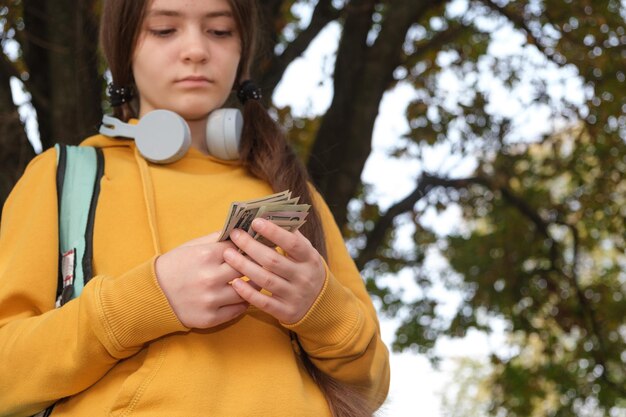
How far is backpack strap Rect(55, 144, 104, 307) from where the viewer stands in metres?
2.50

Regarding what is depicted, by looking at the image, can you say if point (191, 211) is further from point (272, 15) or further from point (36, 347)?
point (272, 15)

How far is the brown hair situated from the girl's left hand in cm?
37

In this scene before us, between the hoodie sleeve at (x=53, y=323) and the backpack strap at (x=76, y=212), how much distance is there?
0.04 meters

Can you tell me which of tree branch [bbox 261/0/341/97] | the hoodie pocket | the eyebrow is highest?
the eyebrow

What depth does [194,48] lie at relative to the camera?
2793mm

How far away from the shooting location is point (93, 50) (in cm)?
502

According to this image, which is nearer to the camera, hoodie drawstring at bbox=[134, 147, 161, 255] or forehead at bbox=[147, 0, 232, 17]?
hoodie drawstring at bbox=[134, 147, 161, 255]

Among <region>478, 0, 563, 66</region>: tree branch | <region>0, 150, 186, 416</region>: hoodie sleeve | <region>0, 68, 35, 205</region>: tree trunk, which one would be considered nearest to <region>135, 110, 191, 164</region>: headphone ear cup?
<region>0, 150, 186, 416</region>: hoodie sleeve

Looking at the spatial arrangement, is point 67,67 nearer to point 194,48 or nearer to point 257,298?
point 194,48

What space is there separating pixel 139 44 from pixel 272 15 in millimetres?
2955

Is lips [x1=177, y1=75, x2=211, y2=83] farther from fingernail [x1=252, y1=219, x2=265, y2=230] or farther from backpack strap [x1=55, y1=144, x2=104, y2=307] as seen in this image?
fingernail [x1=252, y1=219, x2=265, y2=230]

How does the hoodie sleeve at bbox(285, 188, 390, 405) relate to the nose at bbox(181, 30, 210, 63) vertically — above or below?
below

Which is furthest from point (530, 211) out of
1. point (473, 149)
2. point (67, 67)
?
point (67, 67)

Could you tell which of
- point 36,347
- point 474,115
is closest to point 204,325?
point 36,347
